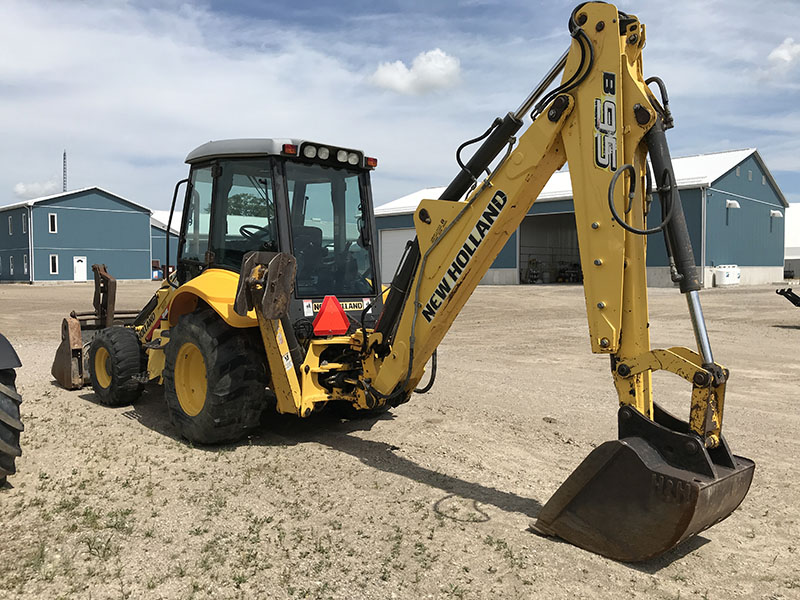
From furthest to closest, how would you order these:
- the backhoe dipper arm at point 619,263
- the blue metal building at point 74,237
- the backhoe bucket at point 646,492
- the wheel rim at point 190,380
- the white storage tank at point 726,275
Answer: the blue metal building at point 74,237 < the white storage tank at point 726,275 < the wheel rim at point 190,380 < the backhoe dipper arm at point 619,263 < the backhoe bucket at point 646,492

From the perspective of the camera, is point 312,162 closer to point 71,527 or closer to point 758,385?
point 71,527

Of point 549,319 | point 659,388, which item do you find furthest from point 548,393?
point 549,319

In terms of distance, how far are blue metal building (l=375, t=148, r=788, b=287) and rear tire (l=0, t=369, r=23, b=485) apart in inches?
919

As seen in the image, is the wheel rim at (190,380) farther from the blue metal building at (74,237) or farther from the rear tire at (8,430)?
the blue metal building at (74,237)

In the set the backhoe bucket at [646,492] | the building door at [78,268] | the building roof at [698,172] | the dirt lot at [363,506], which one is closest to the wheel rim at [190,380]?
the dirt lot at [363,506]

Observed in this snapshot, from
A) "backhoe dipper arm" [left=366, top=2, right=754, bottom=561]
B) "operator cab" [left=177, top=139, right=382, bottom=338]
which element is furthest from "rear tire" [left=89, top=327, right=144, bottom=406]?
"backhoe dipper arm" [left=366, top=2, right=754, bottom=561]

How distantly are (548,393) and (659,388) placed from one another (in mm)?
1451

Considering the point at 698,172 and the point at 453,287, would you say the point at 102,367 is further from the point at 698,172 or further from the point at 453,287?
the point at 698,172

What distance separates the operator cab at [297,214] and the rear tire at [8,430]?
6.77ft

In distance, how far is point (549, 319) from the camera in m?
18.0

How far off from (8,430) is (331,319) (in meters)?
2.47

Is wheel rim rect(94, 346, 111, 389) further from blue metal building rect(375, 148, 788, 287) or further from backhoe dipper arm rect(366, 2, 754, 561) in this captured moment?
blue metal building rect(375, 148, 788, 287)

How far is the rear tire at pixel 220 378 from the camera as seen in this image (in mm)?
5594

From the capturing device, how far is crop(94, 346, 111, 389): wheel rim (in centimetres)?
753
